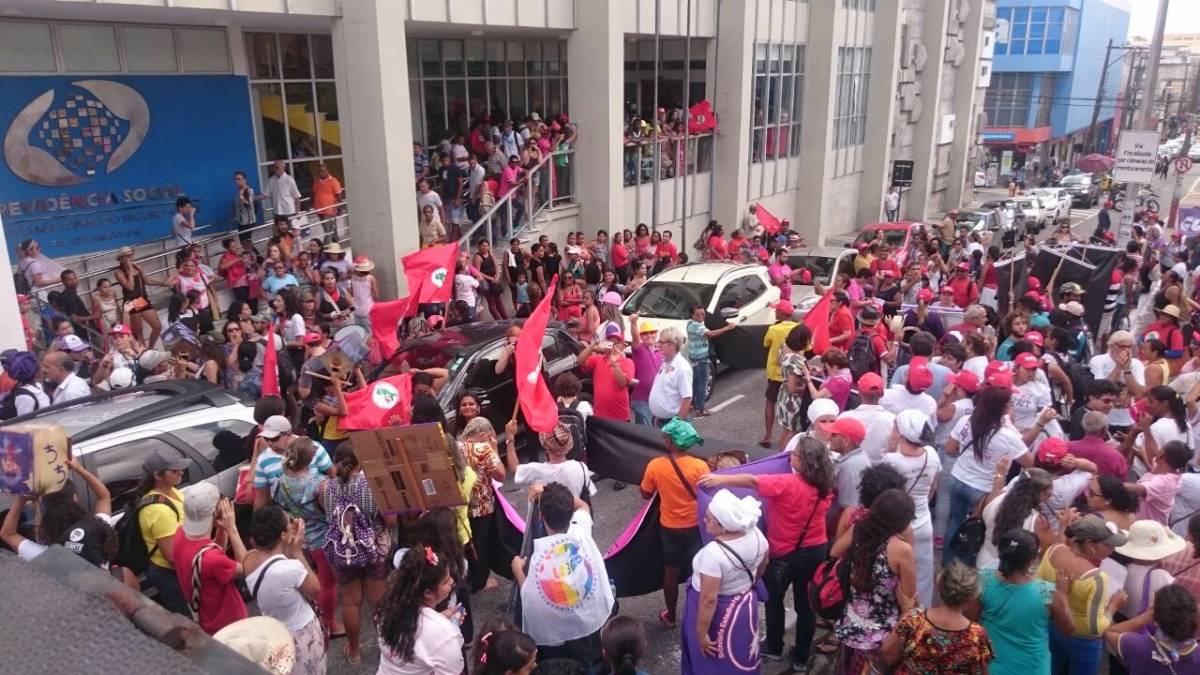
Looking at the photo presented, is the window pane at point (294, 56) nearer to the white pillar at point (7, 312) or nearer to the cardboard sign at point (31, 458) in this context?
the white pillar at point (7, 312)

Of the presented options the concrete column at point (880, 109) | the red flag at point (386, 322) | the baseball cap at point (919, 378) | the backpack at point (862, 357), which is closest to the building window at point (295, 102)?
the red flag at point (386, 322)

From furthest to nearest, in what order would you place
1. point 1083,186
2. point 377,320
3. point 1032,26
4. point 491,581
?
point 1032,26 < point 1083,186 < point 377,320 < point 491,581

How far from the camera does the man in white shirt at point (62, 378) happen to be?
7512 mm

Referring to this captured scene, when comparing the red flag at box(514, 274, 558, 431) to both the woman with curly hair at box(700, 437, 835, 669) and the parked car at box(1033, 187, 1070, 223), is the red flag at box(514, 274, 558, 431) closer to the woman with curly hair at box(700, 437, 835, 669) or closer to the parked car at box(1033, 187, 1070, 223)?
the woman with curly hair at box(700, 437, 835, 669)

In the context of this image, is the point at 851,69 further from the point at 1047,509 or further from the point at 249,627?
the point at 249,627

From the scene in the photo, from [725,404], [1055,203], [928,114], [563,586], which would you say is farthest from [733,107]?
[1055,203]

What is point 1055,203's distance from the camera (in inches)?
1383

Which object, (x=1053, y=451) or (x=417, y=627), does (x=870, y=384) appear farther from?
(x=417, y=627)

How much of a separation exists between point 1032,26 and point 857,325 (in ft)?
196

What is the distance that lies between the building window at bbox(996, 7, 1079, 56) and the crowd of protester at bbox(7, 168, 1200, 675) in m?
59.3

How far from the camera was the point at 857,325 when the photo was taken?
9.83m

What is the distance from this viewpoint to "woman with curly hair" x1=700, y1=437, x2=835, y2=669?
5.00m

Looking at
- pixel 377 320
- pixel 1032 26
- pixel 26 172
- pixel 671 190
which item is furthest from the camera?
pixel 1032 26

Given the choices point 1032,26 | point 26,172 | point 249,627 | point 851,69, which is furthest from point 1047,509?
point 1032,26
